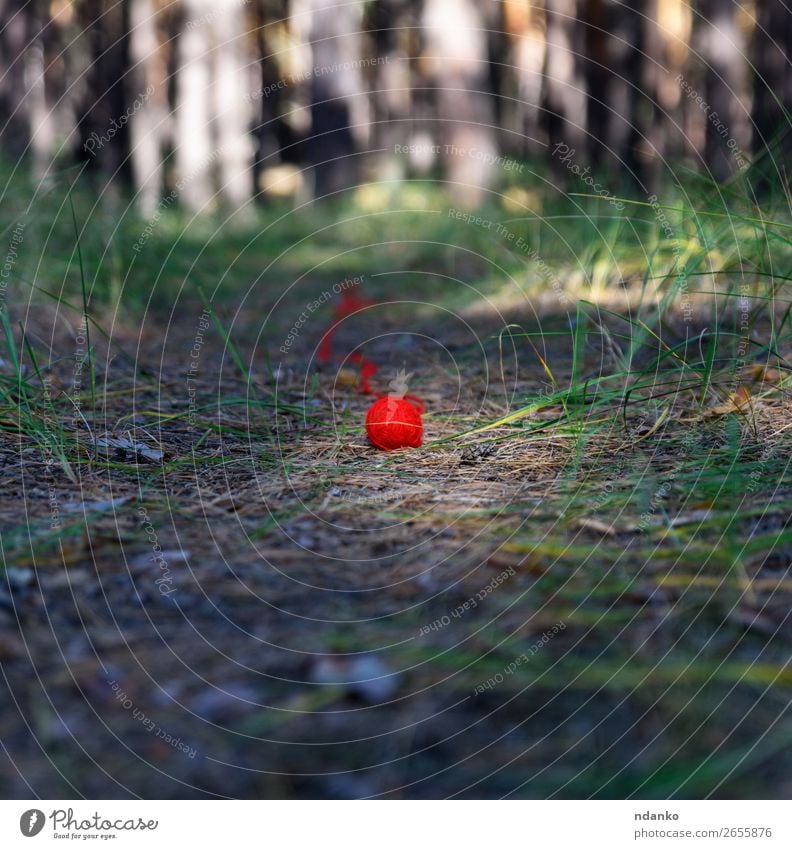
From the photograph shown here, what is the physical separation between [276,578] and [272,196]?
11.7m

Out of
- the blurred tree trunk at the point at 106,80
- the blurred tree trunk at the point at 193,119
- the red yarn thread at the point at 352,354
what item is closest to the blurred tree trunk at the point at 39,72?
the blurred tree trunk at the point at 106,80

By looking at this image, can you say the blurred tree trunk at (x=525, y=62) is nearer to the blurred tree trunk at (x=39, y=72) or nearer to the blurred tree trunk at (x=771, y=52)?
the blurred tree trunk at (x=771, y=52)

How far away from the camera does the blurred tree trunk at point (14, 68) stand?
38.3ft

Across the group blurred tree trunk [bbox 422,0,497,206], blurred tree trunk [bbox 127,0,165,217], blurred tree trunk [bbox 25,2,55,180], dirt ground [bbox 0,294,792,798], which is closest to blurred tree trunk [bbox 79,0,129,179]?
blurred tree trunk [bbox 25,2,55,180]

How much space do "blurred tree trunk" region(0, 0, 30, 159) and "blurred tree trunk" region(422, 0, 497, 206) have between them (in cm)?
499

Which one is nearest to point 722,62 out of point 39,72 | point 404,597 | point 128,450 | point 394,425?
point 394,425

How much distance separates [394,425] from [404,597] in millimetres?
888

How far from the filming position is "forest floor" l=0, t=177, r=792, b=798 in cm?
138

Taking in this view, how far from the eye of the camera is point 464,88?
9305 millimetres

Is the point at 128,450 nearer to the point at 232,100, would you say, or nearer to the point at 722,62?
the point at 722,62

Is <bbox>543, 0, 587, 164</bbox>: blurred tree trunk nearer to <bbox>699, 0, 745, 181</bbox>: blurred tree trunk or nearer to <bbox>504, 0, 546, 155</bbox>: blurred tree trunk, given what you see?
<bbox>504, 0, 546, 155</bbox>: blurred tree trunk

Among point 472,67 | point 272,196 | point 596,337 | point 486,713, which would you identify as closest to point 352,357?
point 596,337

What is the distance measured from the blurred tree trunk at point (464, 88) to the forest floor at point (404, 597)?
694 centimetres
